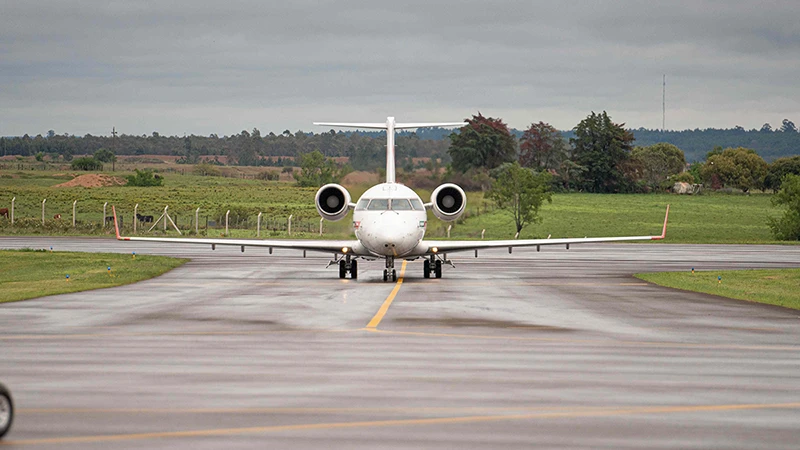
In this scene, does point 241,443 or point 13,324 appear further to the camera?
point 13,324

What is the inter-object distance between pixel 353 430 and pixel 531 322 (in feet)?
36.3

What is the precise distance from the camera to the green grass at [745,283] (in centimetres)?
2685

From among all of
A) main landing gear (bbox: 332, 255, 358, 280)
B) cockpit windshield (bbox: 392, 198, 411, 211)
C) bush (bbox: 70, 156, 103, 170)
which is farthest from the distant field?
bush (bbox: 70, 156, 103, 170)

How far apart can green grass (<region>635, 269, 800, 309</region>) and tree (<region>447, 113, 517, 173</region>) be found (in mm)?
12063

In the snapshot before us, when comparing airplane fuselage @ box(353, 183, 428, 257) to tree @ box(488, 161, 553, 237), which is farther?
tree @ box(488, 161, 553, 237)

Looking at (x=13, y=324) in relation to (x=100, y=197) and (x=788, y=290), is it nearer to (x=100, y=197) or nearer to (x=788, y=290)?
(x=788, y=290)

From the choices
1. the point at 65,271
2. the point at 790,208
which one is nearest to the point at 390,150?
the point at 65,271

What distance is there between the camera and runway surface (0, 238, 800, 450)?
952 centimetres

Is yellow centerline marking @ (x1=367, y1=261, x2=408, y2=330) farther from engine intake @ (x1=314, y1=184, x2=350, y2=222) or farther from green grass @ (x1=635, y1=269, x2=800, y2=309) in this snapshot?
green grass @ (x1=635, y1=269, x2=800, y2=309)

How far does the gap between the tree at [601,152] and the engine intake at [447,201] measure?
96394mm

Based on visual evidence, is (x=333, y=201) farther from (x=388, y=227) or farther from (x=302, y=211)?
(x=302, y=211)

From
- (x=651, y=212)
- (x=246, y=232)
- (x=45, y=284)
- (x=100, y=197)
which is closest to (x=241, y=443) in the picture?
(x=45, y=284)

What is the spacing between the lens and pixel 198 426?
9.66 metres

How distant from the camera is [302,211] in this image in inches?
3878
